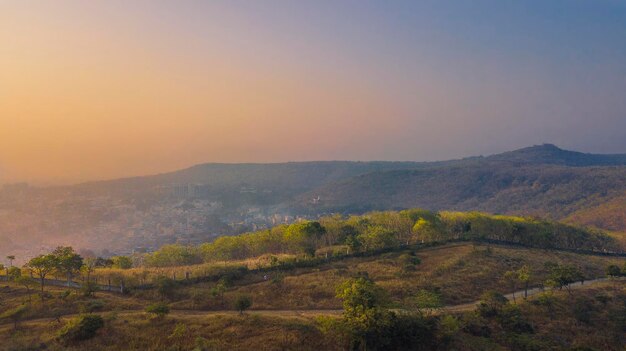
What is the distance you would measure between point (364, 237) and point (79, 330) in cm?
5841

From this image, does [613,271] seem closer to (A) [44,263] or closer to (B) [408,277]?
(B) [408,277]

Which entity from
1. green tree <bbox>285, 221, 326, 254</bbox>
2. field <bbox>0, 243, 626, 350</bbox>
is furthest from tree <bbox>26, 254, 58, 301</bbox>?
green tree <bbox>285, 221, 326, 254</bbox>

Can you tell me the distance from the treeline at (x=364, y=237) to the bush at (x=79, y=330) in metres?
42.8

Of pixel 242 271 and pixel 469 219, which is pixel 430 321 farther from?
pixel 469 219

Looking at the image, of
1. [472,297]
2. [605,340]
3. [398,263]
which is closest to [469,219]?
[398,263]

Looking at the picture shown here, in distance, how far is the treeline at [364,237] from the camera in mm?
83688

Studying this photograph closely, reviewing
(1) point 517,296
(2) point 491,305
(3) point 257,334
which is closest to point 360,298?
(3) point 257,334

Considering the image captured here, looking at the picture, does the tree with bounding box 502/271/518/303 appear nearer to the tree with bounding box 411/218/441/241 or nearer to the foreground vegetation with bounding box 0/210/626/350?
the foreground vegetation with bounding box 0/210/626/350

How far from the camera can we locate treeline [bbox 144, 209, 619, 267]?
275ft

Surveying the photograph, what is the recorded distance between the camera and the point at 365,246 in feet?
261

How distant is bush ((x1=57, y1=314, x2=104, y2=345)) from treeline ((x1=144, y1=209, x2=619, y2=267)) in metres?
42.8

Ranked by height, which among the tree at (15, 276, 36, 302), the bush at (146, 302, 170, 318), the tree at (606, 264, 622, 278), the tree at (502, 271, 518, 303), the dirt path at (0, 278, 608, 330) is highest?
the tree at (15, 276, 36, 302)

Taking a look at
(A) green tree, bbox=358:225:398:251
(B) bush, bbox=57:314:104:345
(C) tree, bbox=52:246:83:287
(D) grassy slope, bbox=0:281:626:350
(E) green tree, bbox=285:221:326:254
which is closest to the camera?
(D) grassy slope, bbox=0:281:626:350

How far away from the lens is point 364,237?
81.2m
